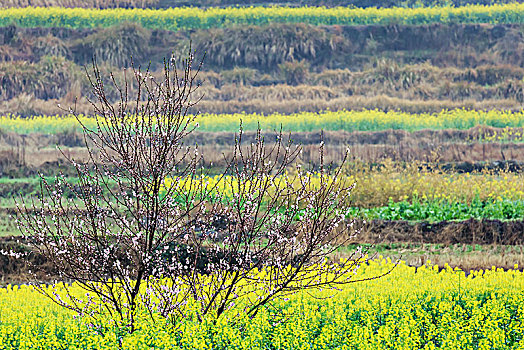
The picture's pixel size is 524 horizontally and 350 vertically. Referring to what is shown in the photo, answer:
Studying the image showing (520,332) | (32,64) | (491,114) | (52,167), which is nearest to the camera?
(520,332)

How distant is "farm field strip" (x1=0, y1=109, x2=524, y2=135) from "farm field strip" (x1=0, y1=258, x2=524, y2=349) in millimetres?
15410

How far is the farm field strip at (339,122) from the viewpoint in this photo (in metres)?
25.9

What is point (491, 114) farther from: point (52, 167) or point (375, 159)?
point (52, 167)

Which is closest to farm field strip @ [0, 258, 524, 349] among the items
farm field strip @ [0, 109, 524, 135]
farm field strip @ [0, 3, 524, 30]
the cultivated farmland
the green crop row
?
the cultivated farmland

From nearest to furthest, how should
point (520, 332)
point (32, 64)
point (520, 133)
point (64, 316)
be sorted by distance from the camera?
point (520, 332) → point (64, 316) → point (520, 133) → point (32, 64)

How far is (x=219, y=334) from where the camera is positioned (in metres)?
7.19

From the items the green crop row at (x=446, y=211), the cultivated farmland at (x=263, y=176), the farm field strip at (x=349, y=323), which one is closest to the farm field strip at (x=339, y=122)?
the cultivated farmland at (x=263, y=176)

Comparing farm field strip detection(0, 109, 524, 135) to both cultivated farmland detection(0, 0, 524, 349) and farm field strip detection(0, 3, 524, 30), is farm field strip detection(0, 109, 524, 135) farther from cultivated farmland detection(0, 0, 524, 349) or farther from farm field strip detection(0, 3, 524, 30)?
farm field strip detection(0, 3, 524, 30)

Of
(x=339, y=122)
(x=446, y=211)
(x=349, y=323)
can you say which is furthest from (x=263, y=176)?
(x=339, y=122)

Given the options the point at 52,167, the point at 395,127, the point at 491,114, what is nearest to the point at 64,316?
the point at 52,167

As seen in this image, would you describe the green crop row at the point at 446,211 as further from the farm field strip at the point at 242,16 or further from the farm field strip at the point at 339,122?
the farm field strip at the point at 242,16

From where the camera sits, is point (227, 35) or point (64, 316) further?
point (227, 35)

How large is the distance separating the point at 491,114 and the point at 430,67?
236 inches

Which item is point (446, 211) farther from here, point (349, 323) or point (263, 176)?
point (263, 176)
